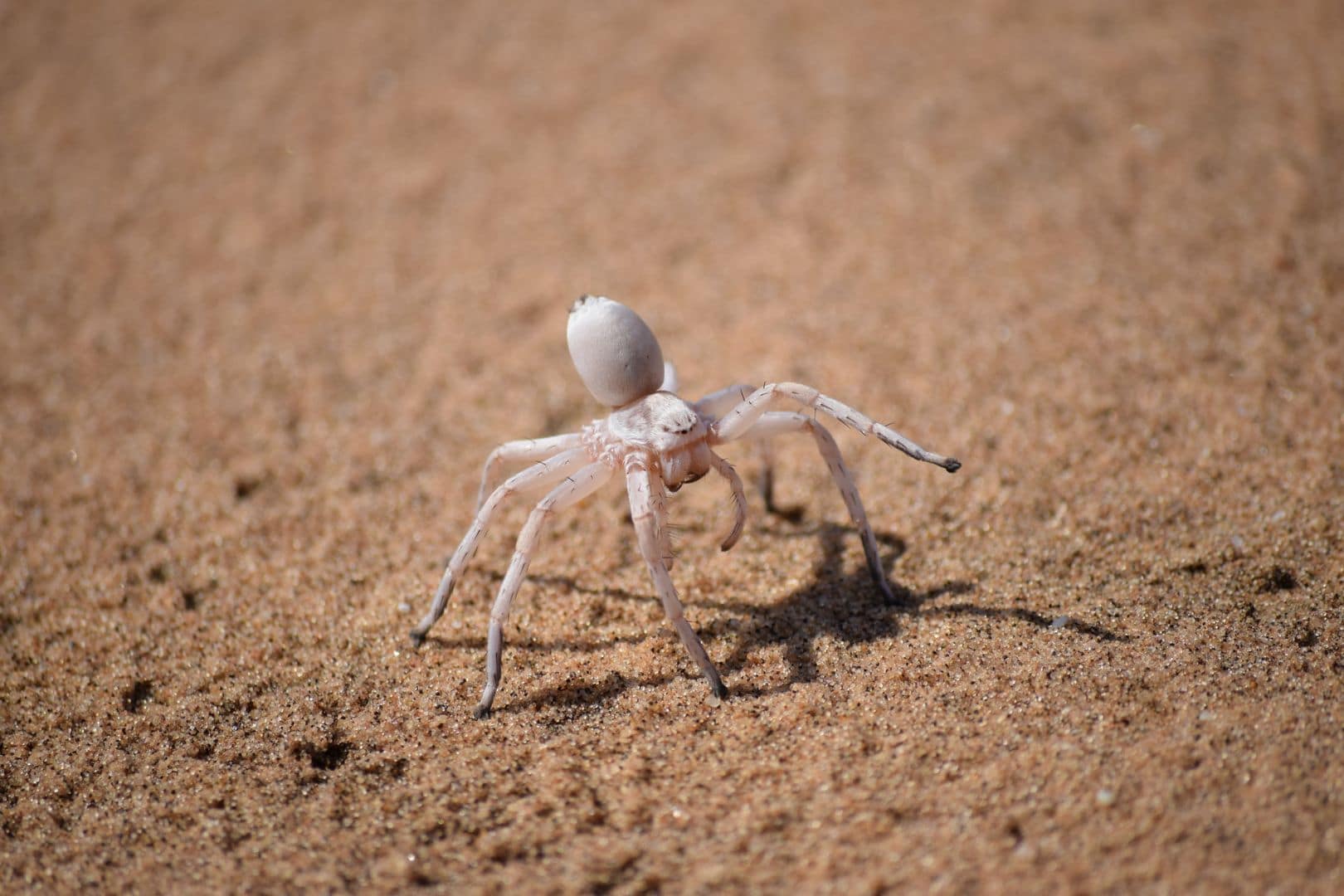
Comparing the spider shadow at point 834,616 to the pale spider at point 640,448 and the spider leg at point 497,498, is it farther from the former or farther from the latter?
the spider leg at point 497,498

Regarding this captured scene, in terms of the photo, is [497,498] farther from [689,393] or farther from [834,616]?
[689,393]

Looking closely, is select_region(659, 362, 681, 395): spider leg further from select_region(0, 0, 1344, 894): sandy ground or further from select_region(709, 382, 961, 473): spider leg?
select_region(0, 0, 1344, 894): sandy ground

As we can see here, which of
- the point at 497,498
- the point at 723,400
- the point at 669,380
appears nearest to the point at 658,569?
the point at 497,498

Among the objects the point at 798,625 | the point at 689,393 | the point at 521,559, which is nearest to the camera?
the point at 521,559

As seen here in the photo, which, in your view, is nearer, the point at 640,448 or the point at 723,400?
the point at 640,448

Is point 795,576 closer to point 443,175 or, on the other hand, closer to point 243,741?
point 243,741
